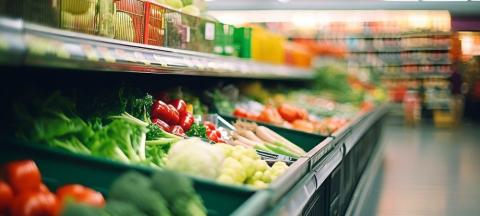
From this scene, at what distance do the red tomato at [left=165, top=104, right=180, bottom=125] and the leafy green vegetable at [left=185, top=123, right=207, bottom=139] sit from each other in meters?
0.09

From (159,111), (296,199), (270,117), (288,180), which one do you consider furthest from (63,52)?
(270,117)

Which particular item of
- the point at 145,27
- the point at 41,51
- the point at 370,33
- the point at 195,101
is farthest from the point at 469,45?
the point at 41,51

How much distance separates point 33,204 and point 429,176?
638 cm

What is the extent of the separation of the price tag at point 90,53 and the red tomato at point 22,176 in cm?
40

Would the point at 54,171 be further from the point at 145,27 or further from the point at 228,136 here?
the point at 228,136

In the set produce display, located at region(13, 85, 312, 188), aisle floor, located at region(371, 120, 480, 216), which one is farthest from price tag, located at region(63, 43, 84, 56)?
aisle floor, located at region(371, 120, 480, 216)

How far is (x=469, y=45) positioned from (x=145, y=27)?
1765 cm

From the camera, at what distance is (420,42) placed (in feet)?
58.7

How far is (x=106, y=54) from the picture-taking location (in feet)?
6.63

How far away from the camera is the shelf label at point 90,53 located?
183 cm

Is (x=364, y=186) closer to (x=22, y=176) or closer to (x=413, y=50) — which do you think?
(x=22, y=176)

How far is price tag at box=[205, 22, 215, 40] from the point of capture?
396 centimetres

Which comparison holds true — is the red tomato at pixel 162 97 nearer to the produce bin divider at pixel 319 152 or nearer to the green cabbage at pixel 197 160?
the produce bin divider at pixel 319 152

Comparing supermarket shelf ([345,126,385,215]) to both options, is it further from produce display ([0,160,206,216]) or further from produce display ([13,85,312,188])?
produce display ([0,160,206,216])
